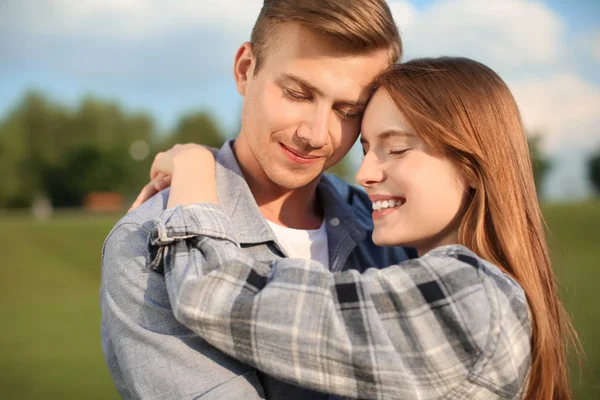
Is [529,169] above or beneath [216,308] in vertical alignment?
above

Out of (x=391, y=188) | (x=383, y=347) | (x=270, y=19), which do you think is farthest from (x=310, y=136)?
(x=383, y=347)

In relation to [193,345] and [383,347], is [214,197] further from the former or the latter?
[383,347]

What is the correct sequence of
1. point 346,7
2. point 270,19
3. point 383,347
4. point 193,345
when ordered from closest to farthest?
point 383,347, point 193,345, point 346,7, point 270,19

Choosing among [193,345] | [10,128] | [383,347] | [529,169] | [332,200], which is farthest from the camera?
[10,128]

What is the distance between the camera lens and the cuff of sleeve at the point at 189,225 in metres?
2.24

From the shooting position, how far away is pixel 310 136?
9.53 feet

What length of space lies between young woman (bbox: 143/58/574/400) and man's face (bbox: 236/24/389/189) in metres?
0.30

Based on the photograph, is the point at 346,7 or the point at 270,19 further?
the point at 270,19

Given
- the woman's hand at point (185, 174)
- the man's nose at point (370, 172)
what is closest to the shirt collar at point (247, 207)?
the woman's hand at point (185, 174)

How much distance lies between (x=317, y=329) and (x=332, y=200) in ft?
5.07

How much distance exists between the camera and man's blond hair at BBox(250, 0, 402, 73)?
113 inches

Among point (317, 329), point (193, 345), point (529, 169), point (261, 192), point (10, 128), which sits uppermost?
point (529, 169)

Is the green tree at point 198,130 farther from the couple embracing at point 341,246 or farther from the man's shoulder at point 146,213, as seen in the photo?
the man's shoulder at point 146,213

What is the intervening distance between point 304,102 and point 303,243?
75 cm
